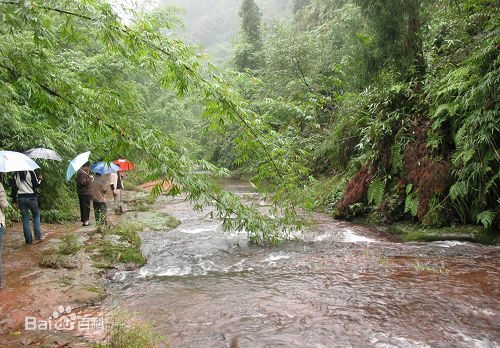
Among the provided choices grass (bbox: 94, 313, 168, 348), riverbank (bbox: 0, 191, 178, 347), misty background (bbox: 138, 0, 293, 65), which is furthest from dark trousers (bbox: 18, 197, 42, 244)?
misty background (bbox: 138, 0, 293, 65)

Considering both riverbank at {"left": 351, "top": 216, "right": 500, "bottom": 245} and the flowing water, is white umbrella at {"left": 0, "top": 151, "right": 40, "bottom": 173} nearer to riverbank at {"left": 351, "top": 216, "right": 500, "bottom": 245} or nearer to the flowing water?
the flowing water

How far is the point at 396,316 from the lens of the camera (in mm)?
4742

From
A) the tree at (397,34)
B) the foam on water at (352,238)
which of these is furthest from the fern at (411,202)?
the tree at (397,34)

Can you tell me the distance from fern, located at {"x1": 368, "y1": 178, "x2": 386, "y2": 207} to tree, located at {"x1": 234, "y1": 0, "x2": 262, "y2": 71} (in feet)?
75.8

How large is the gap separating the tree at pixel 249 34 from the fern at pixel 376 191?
75.8ft

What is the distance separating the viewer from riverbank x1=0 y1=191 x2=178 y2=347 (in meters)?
4.33

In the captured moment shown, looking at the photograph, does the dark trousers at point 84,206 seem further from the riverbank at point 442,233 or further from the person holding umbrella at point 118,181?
the riverbank at point 442,233

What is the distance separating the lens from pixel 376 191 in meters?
10.2

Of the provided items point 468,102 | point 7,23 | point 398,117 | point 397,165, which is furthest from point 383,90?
point 7,23

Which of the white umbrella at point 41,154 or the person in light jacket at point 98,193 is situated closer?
the white umbrella at point 41,154

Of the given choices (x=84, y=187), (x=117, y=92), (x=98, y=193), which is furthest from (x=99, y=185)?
(x=117, y=92)

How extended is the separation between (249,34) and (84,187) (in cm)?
2601

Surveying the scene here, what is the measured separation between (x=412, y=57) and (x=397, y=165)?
304 cm

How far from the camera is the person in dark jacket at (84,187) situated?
9.76 meters
